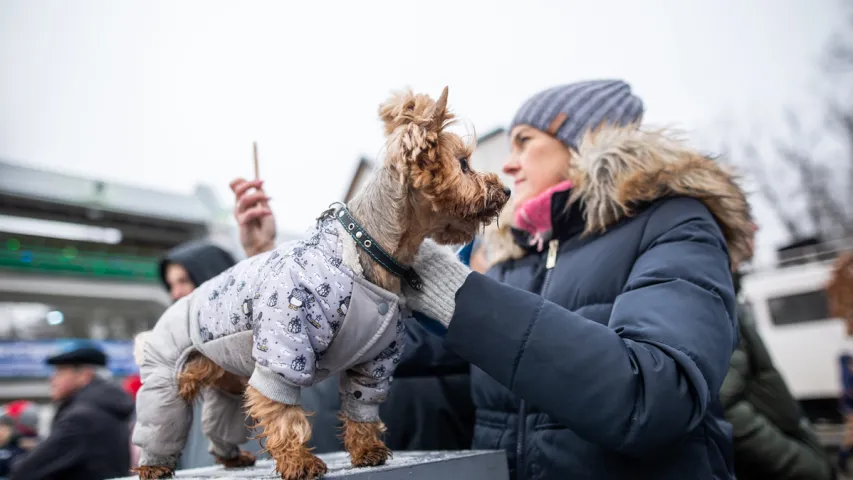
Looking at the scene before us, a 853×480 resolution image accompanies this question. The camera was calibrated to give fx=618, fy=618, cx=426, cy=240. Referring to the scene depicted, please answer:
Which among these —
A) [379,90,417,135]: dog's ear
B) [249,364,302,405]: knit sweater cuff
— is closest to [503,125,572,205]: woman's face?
[379,90,417,135]: dog's ear

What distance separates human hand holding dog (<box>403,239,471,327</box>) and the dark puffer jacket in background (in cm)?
359

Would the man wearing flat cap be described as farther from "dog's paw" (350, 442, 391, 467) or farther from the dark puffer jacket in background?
"dog's paw" (350, 442, 391, 467)

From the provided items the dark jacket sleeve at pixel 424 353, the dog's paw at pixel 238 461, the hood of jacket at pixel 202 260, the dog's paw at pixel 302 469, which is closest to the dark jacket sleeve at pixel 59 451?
the hood of jacket at pixel 202 260

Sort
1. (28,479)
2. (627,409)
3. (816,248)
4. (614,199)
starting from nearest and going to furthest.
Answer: (627,409) → (614,199) → (28,479) → (816,248)

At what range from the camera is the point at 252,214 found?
6.55ft

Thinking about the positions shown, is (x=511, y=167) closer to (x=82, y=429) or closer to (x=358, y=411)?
(x=358, y=411)

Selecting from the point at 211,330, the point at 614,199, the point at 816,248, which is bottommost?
the point at 816,248

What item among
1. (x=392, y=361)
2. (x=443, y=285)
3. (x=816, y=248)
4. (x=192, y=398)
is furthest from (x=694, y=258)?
(x=816, y=248)

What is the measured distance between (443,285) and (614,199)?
24.3 inches

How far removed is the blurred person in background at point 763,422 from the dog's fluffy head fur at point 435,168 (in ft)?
6.38

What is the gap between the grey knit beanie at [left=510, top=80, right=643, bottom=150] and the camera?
7.09 ft

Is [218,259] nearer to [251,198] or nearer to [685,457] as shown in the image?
[251,198]

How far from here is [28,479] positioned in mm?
4051

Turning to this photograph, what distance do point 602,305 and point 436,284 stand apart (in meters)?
0.51
